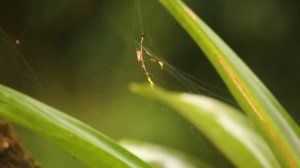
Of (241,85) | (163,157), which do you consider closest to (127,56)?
(163,157)

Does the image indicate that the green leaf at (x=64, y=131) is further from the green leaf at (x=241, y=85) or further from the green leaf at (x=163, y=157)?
the green leaf at (x=163, y=157)

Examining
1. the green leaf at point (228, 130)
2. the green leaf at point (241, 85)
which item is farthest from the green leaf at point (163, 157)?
the green leaf at point (241, 85)

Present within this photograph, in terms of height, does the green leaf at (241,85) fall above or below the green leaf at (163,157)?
above

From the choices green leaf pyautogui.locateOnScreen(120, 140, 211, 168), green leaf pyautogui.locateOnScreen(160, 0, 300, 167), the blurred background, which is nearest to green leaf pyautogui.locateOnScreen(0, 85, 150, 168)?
green leaf pyautogui.locateOnScreen(160, 0, 300, 167)

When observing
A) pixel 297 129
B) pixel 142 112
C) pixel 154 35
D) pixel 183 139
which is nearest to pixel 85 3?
pixel 154 35

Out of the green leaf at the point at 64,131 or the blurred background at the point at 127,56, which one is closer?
the green leaf at the point at 64,131

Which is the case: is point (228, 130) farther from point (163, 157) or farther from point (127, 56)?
point (127, 56)

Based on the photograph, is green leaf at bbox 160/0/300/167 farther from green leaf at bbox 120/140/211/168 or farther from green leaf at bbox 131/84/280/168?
green leaf at bbox 120/140/211/168

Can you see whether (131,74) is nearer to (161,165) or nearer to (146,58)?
(146,58)
